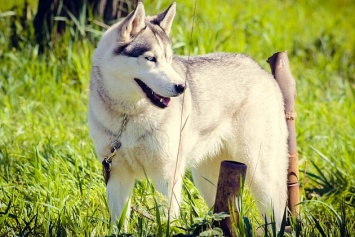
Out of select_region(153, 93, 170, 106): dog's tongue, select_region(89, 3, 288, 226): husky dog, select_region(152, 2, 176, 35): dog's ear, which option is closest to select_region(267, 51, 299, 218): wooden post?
select_region(89, 3, 288, 226): husky dog

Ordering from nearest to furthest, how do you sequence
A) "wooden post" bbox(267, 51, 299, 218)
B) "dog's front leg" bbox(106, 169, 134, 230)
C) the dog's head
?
the dog's head
"dog's front leg" bbox(106, 169, 134, 230)
"wooden post" bbox(267, 51, 299, 218)

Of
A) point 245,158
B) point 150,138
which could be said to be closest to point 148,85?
point 150,138

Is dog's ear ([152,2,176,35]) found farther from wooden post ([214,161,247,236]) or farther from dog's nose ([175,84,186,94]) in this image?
wooden post ([214,161,247,236])

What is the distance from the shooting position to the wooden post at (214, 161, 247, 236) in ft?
12.0

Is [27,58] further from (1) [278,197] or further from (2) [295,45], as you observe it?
(2) [295,45]

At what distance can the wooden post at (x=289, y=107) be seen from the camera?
508cm

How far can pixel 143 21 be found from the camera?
4.49m

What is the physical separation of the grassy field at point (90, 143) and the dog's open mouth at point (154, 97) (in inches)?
15.3

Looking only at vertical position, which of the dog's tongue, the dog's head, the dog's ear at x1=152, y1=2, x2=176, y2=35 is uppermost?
the dog's ear at x1=152, y1=2, x2=176, y2=35

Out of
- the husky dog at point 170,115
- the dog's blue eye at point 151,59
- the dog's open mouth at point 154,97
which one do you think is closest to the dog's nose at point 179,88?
the husky dog at point 170,115

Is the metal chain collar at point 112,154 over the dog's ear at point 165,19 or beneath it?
beneath

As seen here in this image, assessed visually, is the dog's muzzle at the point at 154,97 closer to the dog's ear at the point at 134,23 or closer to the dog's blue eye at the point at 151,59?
the dog's blue eye at the point at 151,59

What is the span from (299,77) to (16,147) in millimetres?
3823

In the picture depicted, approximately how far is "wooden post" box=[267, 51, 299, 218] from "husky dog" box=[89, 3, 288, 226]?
0.26ft
